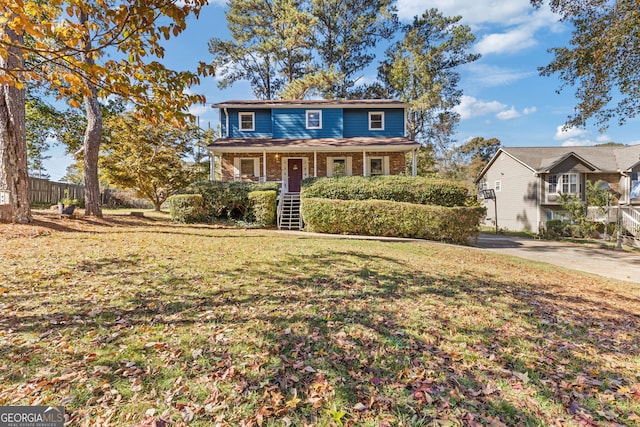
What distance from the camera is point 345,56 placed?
2603cm

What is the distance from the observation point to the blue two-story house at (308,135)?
56.8 ft

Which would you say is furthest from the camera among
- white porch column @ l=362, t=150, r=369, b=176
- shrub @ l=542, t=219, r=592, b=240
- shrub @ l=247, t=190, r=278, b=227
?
shrub @ l=542, t=219, r=592, b=240

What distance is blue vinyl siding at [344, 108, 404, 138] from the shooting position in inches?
711

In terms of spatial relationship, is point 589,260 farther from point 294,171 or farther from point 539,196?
point 294,171

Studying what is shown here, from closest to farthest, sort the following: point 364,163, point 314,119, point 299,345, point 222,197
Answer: point 299,345
point 222,197
point 364,163
point 314,119

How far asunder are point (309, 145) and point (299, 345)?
46.4 feet

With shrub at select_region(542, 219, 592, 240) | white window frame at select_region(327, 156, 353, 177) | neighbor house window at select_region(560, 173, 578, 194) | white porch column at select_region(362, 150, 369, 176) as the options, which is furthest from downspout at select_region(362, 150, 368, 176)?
neighbor house window at select_region(560, 173, 578, 194)

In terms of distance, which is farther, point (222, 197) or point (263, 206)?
point (222, 197)

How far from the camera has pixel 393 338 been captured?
10.7ft

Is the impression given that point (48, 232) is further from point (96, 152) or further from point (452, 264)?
point (452, 264)

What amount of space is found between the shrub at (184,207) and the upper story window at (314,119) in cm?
860

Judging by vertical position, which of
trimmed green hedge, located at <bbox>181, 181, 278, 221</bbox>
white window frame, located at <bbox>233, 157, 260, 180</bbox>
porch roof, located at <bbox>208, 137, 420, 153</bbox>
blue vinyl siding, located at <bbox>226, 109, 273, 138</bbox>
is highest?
blue vinyl siding, located at <bbox>226, 109, 273, 138</bbox>

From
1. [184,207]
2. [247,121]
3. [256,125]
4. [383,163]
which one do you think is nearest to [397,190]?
[383,163]

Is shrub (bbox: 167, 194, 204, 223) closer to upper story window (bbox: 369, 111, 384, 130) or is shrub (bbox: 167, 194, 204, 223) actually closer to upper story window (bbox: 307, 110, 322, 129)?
upper story window (bbox: 307, 110, 322, 129)
